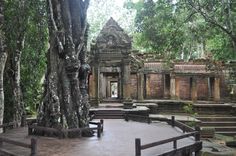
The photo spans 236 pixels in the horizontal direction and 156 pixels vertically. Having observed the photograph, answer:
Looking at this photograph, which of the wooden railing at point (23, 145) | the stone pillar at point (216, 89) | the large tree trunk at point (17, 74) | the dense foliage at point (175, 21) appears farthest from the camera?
the stone pillar at point (216, 89)

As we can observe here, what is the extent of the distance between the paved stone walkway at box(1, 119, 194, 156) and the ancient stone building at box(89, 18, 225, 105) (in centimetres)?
872

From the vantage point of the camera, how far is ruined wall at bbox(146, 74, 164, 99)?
1240 inches

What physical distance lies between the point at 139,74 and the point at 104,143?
16.2 m

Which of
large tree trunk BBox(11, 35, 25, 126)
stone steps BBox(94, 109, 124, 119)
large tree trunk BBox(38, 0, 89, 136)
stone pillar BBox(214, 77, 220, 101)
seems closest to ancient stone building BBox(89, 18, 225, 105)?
stone pillar BBox(214, 77, 220, 101)

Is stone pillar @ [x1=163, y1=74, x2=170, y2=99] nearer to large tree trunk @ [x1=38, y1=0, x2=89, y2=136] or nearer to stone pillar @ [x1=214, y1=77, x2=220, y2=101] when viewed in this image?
stone pillar @ [x1=214, y1=77, x2=220, y2=101]

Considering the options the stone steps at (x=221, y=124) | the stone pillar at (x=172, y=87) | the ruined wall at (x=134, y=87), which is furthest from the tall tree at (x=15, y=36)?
the ruined wall at (x=134, y=87)

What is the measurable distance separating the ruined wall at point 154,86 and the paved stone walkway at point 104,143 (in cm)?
1634

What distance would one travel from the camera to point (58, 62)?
44.8 ft

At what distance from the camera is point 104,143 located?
447 inches

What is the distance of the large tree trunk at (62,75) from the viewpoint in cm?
1309

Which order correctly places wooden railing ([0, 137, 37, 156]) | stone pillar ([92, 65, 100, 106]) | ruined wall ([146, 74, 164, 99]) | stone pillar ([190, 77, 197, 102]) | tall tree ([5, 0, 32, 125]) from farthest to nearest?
ruined wall ([146, 74, 164, 99]) < stone pillar ([190, 77, 197, 102]) < stone pillar ([92, 65, 100, 106]) < tall tree ([5, 0, 32, 125]) < wooden railing ([0, 137, 37, 156])

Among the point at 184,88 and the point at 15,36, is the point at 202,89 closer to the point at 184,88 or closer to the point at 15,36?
the point at 184,88

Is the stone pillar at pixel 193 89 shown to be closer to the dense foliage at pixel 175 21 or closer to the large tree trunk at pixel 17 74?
the dense foliage at pixel 175 21

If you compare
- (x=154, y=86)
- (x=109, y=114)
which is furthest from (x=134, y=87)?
(x=109, y=114)
